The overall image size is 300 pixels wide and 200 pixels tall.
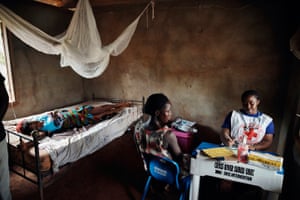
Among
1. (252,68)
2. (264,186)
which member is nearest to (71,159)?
(264,186)

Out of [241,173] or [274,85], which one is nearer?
[241,173]

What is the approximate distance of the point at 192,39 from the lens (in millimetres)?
3365

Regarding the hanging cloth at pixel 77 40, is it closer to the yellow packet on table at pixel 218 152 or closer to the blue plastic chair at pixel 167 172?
the blue plastic chair at pixel 167 172

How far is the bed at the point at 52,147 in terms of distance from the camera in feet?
6.70

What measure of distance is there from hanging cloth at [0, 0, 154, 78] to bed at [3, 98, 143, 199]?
33.1 inches

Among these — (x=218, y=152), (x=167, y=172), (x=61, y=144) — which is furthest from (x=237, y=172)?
(x=61, y=144)

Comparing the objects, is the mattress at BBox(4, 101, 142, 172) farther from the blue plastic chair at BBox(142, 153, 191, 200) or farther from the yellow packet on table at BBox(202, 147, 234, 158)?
the yellow packet on table at BBox(202, 147, 234, 158)

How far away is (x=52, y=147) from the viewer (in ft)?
7.11

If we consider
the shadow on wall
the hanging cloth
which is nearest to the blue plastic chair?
the hanging cloth

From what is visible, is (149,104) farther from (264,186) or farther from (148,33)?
(148,33)

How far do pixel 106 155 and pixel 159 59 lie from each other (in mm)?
1938

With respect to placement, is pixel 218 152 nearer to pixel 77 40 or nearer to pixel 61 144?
pixel 61 144

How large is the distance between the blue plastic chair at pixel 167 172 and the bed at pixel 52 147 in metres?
1.05

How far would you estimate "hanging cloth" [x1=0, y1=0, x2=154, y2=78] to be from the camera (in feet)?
6.66
